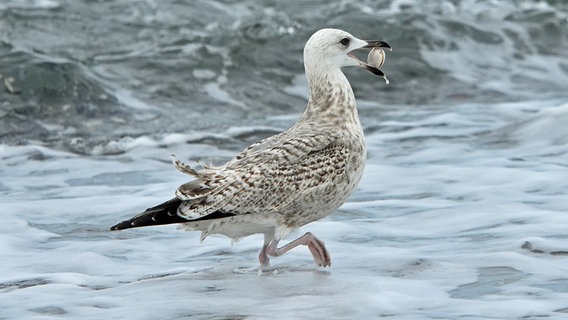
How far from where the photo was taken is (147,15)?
1622cm

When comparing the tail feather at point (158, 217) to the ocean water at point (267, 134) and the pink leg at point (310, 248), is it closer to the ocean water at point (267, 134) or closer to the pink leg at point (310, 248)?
the ocean water at point (267, 134)

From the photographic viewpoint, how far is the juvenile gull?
678 cm

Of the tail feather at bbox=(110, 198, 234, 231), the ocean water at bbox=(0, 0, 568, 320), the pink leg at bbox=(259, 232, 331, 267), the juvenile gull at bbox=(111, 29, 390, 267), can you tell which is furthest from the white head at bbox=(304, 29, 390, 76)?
the tail feather at bbox=(110, 198, 234, 231)

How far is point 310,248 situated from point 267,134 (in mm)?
4892

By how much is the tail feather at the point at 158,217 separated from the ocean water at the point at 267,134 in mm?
337

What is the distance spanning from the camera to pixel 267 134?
38.5ft

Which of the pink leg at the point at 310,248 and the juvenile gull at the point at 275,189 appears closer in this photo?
the juvenile gull at the point at 275,189

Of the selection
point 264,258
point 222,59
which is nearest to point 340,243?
point 264,258

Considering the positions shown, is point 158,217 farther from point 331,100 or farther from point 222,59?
point 222,59

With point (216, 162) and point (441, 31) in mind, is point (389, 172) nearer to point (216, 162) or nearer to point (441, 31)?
point (216, 162)

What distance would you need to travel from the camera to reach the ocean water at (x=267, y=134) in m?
6.49

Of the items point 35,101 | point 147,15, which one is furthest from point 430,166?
point 147,15

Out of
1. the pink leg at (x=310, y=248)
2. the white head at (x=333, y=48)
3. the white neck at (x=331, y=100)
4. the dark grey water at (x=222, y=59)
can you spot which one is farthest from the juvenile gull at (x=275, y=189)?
the dark grey water at (x=222, y=59)

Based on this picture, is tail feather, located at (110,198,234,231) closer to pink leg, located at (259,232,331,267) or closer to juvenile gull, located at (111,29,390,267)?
juvenile gull, located at (111,29,390,267)
